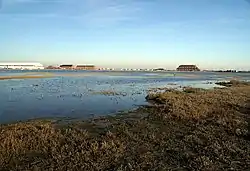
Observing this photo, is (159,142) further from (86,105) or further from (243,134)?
(86,105)

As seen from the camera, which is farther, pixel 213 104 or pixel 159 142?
pixel 213 104

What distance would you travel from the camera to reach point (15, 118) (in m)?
18.8

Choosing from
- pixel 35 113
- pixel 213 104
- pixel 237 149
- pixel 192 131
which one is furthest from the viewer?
pixel 213 104

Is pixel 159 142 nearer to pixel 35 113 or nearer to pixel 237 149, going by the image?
pixel 237 149

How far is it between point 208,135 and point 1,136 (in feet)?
28.0

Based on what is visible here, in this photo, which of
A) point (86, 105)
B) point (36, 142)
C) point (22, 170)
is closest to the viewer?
point (22, 170)

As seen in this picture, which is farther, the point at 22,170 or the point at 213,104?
the point at 213,104

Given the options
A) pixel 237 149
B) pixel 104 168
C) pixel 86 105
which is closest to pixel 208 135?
pixel 237 149

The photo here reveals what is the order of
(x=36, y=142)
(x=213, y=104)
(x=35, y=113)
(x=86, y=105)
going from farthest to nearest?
(x=86, y=105) < (x=213, y=104) < (x=35, y=113) < (x=36, y=142)

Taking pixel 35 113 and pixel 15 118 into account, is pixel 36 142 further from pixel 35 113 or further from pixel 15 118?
pixel 35 113

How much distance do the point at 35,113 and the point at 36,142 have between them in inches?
379

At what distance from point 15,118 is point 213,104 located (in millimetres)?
14015

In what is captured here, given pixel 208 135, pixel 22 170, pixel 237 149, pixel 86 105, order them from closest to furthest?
pixel 22 170 < pixel 237 149 < pixel 208 135 < pixel 86 105

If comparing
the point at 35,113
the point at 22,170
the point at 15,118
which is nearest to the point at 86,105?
the point at 35,113
